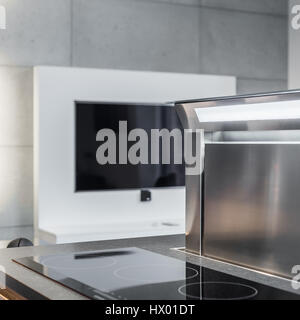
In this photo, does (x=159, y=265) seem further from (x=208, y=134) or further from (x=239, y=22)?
(x=239, y=22)

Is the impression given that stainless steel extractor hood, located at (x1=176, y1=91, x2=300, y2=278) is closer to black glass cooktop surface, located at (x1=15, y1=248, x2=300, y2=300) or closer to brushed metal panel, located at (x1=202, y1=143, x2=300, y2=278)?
brushed metal panel, located at (x1=202, y1=143, x2=300, y2=278)

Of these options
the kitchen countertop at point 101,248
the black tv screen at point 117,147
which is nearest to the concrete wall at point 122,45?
the black tv screen at point 117,147

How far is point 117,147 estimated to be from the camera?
4871mm

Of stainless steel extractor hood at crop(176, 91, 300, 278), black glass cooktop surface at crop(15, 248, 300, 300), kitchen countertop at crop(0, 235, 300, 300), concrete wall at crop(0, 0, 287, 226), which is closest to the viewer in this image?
black glass cooktop surface at crop(15, 248, 300, 300)

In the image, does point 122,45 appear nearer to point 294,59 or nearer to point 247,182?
point 294,59

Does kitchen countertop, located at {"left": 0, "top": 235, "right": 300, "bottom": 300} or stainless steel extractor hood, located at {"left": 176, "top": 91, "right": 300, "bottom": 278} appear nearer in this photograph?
kitchen countertop, located at {"left": 0, "top": 235, "right": 300, "bottom": 300}

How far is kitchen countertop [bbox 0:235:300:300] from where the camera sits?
5.27ft

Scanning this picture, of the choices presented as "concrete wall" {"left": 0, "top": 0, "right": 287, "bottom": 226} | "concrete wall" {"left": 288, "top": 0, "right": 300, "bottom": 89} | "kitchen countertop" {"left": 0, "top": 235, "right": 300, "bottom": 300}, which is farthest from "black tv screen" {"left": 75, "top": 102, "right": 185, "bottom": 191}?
"kitchen countertop" {"left": 0, "top": 235, "right": 300, "bottom": 300}

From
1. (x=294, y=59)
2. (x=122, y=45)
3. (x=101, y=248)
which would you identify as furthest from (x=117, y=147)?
(x=101, y=248)

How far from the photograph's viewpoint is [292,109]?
1.74 metres

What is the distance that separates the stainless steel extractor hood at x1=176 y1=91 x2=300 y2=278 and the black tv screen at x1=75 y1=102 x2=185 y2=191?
2341mm

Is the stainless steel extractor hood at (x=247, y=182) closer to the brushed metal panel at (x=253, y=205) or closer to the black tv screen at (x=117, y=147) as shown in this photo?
the brushed metal panel at (x=253, y=205)

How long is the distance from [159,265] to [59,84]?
2688mm

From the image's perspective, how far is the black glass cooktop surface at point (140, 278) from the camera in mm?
1498
